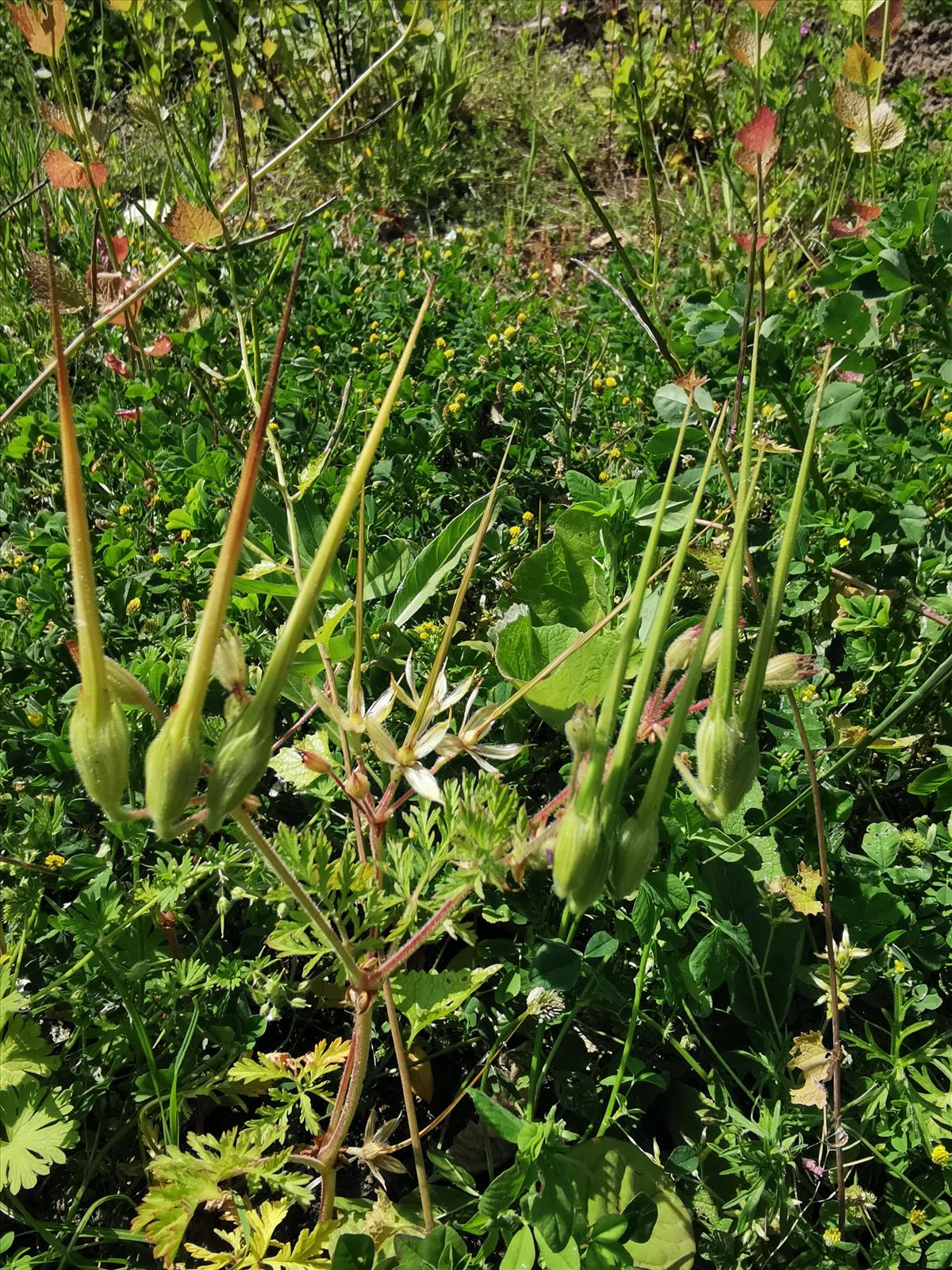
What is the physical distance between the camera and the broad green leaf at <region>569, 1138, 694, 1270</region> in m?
1.22

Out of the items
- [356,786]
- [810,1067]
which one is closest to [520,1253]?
[810,1067]

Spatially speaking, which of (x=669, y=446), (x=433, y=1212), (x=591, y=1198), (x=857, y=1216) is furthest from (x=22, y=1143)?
(x=669, y=446)

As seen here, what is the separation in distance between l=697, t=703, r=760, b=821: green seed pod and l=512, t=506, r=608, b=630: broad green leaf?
968 mm

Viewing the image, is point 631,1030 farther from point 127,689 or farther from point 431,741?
point 127,689

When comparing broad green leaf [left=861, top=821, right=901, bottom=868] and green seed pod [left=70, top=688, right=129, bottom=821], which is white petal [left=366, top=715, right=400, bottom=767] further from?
broad green leaf [left=861, top=821, right=901, bottom=868]

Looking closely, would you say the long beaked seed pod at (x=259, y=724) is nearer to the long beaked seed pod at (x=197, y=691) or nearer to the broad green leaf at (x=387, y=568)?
the long beaked seed pod at (x=197, y=691)

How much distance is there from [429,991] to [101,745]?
0.74m

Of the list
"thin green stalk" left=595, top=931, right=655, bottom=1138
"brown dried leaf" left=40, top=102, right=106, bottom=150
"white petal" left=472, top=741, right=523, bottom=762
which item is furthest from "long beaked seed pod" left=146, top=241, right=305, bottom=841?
"brown dried leaf" left=40, top=102, right=106, bottom=150

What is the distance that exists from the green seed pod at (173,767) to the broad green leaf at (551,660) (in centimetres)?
88

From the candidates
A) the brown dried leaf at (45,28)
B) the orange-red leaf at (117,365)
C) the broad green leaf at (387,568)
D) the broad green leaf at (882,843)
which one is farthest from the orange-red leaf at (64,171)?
the broad green leaf at (882,843)

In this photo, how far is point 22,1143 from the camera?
117 centimetres

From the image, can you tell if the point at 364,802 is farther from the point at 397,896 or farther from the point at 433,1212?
the point at 433,1212

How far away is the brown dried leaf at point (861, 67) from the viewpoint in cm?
174

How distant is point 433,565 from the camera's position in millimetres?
1735
